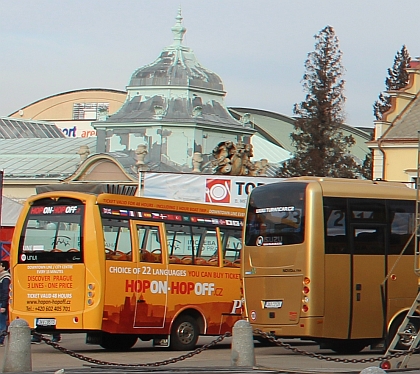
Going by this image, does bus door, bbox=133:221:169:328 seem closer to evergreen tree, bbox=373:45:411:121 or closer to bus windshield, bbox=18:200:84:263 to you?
bus windshield, bbox=18:200:84:263

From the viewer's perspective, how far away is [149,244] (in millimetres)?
21625

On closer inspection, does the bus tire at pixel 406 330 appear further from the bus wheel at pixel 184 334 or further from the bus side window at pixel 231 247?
the bus wheel at pixel 184 334

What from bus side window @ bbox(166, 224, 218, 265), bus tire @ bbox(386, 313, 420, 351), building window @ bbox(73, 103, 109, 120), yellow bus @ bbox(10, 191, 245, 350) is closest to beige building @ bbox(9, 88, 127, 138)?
building window @ bbox(73, 103, 109, 120)

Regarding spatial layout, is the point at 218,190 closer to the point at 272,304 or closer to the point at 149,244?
the point at 149,244

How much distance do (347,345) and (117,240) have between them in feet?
15.7

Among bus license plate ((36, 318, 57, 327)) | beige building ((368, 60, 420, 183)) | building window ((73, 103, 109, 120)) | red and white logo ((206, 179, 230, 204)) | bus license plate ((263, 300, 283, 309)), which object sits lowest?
bus license plate ((36, 318, 57, 327))

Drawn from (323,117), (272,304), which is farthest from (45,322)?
(323,117)

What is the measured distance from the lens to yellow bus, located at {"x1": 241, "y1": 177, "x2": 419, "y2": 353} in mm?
20250

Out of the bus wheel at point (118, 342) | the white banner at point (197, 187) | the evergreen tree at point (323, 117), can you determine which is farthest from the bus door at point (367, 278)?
the evergreen tree at point (323, 117)

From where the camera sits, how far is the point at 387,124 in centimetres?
4759

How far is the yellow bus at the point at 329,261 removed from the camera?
20.2m

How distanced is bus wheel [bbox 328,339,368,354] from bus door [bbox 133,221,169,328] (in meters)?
3.21

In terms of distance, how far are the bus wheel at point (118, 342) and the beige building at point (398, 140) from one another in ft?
81.7

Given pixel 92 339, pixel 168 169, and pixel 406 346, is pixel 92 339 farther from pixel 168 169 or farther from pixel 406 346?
pixel 168 169
